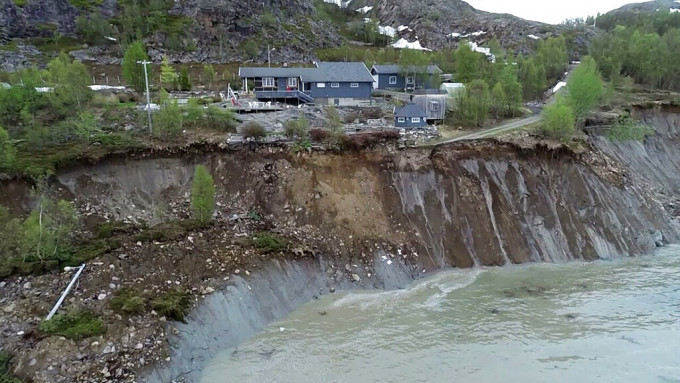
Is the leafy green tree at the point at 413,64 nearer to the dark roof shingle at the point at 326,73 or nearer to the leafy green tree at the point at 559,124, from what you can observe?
the dark roof shingle at the point at 326,73

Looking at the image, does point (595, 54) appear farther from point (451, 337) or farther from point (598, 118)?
point (451, 337)

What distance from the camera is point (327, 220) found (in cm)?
2997

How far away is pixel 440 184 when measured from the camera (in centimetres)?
3300

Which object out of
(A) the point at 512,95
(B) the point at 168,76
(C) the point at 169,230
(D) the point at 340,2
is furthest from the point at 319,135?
(D) the point at 340,2

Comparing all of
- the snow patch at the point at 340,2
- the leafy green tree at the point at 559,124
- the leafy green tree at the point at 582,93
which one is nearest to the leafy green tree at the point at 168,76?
the leafy green tree at the point at 559,124

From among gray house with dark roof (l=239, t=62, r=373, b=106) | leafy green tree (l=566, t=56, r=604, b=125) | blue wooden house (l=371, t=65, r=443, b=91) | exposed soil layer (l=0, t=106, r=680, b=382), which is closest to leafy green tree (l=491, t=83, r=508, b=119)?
leafy green tree (l=566, t=56, r=604, b=125)

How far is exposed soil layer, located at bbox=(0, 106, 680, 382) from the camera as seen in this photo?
21.9 meters

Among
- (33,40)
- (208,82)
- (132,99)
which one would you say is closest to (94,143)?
(132,99)

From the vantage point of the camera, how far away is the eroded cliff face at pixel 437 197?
30172 mm

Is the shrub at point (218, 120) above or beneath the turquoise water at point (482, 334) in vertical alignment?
above

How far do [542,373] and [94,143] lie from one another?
1204 inches

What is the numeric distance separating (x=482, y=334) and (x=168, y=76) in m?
43.0

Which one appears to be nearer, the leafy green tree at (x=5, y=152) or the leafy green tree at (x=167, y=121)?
the leafy green tree at (x=5, y=152)

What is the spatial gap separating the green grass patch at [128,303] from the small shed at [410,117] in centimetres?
2573
